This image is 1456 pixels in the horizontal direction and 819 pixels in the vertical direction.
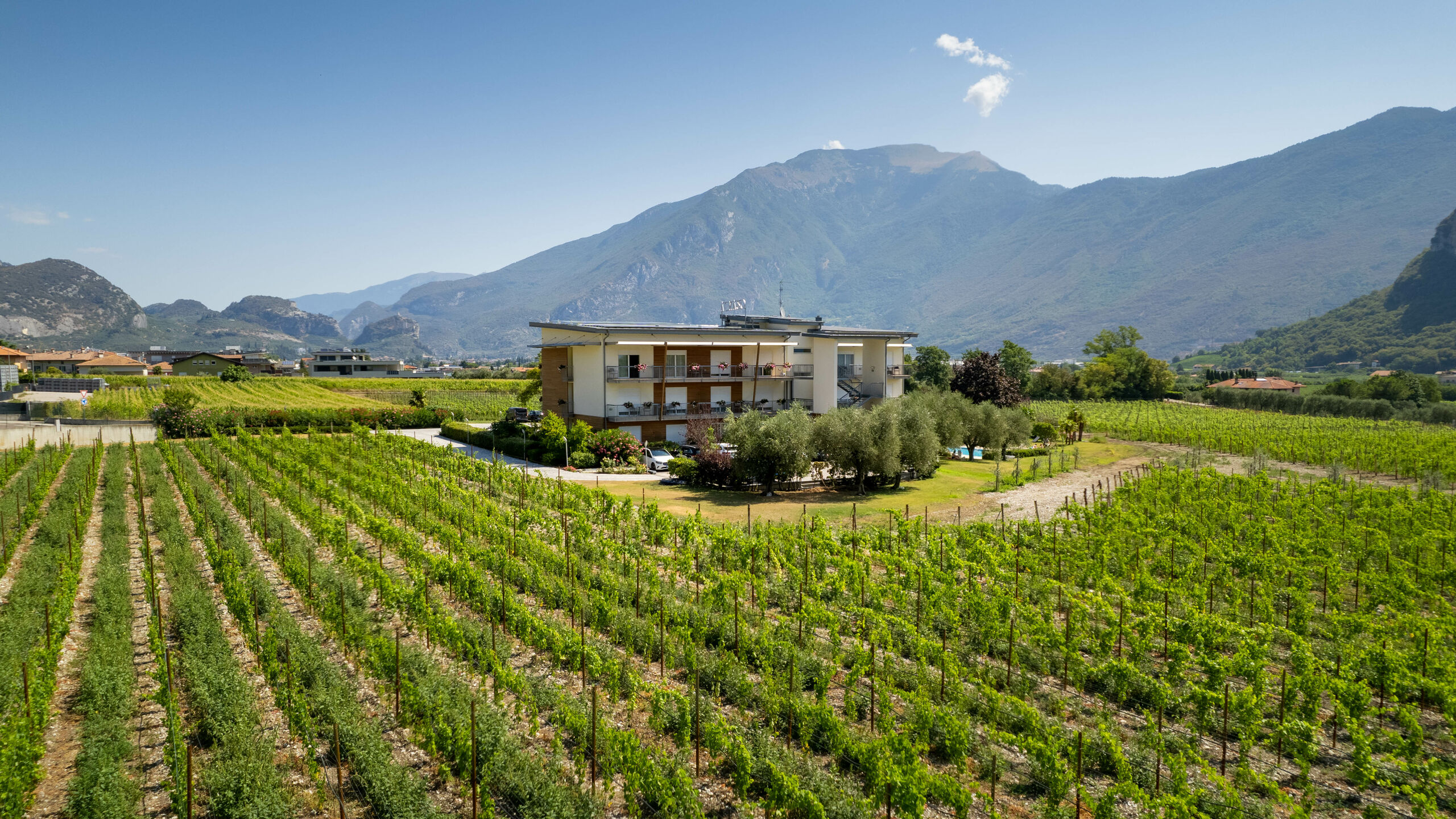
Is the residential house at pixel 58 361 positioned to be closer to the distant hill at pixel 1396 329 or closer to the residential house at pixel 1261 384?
the residential house at pixel 1261 384

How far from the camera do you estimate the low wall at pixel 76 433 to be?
125ft

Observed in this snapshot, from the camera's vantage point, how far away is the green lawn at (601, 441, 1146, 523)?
24.5 meters

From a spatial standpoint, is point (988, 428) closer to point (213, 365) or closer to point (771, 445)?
point (771, 445)

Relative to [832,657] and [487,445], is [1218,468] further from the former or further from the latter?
[487,445]

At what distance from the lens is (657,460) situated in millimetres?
33281

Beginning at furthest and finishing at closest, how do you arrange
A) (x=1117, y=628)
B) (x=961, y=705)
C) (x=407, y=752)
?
(x=1117, y=628) → (x=961, y=705) → (x=407, y=752)

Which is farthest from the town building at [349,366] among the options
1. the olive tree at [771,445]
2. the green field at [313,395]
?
the olive tree at [771,445]

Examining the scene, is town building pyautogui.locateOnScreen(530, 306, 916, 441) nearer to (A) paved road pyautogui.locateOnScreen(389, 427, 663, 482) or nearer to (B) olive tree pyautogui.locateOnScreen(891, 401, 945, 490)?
(A) paved road pyautogui.locateOnScreen(389, 427, 663, 482)

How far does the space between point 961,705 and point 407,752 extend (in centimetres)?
741

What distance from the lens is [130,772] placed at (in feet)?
28.1

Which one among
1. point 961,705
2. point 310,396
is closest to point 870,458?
point 961,705

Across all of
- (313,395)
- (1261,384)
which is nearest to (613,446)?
(313,395)

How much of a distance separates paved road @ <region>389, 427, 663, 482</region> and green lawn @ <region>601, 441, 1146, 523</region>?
148 cm

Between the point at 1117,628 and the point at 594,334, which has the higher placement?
the point at 594,334
